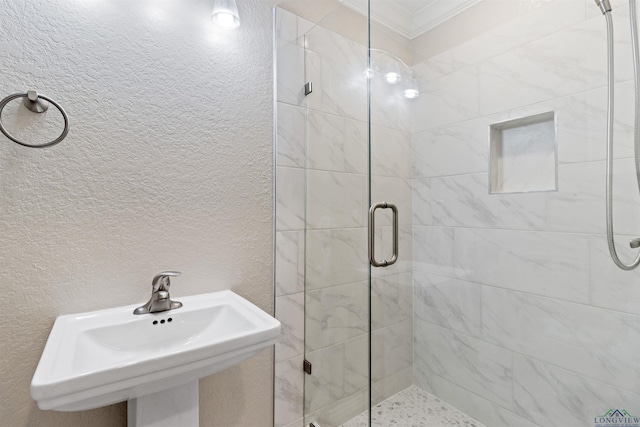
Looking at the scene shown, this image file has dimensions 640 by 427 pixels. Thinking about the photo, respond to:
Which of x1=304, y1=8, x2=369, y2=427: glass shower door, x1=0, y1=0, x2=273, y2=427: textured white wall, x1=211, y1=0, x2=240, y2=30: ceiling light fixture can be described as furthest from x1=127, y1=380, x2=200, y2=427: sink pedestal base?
x1=211, y1=0, x2=240, y2=30: ceiling light fixture

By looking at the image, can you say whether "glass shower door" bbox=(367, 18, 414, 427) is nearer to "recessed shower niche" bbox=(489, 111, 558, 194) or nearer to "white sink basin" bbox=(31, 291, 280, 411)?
"recessed shower niche" bbox=(489, 111, 558, 194)

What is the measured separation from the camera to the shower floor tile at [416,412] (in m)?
1.37

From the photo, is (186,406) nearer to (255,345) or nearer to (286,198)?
(255,345)

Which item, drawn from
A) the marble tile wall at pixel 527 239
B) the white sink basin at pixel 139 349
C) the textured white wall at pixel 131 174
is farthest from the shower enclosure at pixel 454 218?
the white sink basin at pixel 139 349

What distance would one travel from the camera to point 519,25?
4.49 ft

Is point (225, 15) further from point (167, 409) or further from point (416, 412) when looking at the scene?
point (416, 412)

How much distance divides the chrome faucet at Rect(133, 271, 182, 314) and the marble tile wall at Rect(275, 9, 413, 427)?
1.55 feet

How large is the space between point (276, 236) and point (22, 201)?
0.85m

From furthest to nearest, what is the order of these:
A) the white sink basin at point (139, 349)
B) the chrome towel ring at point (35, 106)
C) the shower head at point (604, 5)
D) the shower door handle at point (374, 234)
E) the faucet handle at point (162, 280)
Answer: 1. the shower door handle at point (374, 234)
2. the shower head at point (604, 5)
3. the faucet handle at point (162, 280)
4. the chrome towel ring at point (35, 106)
5. the white sink basin at point (139, 349)

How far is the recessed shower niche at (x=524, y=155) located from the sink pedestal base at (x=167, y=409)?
58.8 inches

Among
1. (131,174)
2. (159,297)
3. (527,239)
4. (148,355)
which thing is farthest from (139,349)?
(527,239)

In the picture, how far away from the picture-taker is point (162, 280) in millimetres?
1038

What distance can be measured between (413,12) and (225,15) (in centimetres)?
111

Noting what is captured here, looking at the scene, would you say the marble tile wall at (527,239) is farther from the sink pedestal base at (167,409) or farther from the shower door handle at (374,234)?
the sink pedestal base at (167,409)
